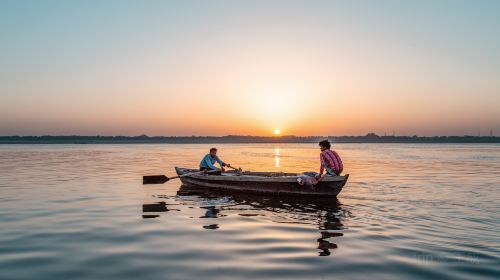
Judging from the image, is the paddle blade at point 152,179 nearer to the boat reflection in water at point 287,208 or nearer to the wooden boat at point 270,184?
the boat reflection in water at point 287,208

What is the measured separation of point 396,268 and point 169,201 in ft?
38.0

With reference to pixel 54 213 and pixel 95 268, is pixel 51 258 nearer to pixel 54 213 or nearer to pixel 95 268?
pixel 95 268

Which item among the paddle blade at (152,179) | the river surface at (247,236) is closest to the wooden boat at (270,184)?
the river surface at (247,236)

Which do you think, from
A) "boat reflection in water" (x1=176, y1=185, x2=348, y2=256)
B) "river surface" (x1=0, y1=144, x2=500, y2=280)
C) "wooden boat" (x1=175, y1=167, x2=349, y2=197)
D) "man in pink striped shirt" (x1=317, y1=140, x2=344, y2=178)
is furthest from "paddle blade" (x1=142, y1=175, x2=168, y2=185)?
"man in pink striped shirt" (x1=317, y1=140, x2=344, y2=178)

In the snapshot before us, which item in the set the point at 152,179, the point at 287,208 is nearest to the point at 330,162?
the point at 287,208

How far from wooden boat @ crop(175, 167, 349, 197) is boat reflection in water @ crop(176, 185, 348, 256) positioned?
288 millimetres

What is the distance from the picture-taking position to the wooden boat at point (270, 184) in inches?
666

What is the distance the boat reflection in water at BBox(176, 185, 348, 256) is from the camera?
11.6 m

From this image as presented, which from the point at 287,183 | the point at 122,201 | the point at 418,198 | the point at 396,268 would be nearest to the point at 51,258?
the point at 396,268

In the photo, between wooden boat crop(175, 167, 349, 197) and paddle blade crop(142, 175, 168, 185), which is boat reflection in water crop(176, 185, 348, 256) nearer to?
wooden boat crop(175, 167, 349, 197)

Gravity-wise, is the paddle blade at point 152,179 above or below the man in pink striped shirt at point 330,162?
below

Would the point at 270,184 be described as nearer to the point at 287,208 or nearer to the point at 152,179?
the point at 287,208

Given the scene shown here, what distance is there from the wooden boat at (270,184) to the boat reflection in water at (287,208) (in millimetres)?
288

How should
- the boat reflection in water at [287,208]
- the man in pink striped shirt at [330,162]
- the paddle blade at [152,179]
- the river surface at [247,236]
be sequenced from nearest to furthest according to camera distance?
1. the river surface at [247,236]
2. the boat reflection in water at [287,208]
3. the man in pink striped shirt at [330,162]
4. the paddle blade at [152,179]
